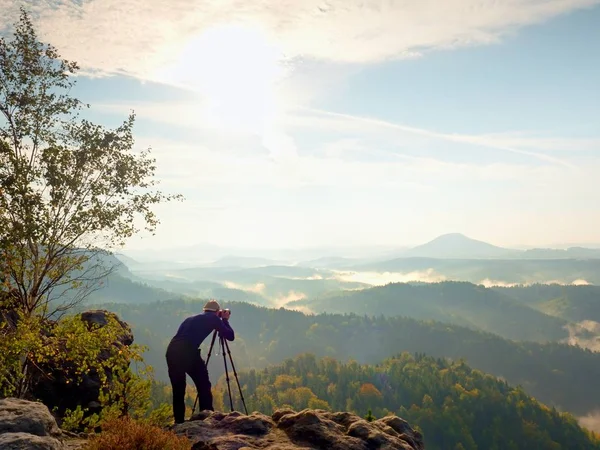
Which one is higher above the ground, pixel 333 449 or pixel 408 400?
pixel 333 449

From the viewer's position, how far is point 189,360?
13406 mm

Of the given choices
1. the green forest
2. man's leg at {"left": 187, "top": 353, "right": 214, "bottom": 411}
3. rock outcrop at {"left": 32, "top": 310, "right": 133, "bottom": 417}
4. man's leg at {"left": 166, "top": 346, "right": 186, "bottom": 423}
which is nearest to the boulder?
man's leg at {"left": 166, "top": 346, "right": 186, "bottom": 423}

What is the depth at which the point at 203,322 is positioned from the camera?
550 inches

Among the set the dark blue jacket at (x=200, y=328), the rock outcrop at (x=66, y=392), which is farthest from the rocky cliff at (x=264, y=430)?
the rock outcrop at (x=66, y=392)

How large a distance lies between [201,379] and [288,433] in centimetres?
354

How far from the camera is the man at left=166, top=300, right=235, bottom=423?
1330 centimetres

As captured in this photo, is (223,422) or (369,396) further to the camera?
(369,396)

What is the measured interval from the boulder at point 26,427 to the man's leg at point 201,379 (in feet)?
13.7

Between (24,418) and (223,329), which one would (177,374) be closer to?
(223,329)

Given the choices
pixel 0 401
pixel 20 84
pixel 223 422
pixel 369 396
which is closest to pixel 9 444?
pixel 0 401

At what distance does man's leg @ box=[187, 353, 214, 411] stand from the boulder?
13.7ft

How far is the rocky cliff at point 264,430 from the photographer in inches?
359

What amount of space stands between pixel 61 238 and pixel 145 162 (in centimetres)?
480

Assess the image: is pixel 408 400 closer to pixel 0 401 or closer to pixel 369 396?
pixel 369 396
